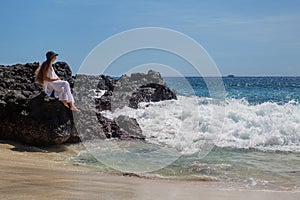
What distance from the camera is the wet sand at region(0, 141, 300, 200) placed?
16.4 ft

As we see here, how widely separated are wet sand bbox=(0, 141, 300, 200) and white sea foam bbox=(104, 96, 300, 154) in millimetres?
3845

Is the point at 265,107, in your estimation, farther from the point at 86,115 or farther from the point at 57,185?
the point at 57,185

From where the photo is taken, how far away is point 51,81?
28.5ft

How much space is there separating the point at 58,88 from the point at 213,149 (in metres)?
4.13

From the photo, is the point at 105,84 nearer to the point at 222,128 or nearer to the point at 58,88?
the point at 222,128

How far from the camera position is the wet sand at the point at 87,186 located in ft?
16.4

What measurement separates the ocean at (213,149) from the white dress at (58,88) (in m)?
1.26

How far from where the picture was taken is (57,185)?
17.6 ft

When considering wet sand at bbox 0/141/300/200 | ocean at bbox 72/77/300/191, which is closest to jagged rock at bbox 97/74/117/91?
ocean at bbox 72/77/300/191

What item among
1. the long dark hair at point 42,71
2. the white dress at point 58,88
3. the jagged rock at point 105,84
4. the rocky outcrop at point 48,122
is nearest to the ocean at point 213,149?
the rocky outcrop at point 48,122

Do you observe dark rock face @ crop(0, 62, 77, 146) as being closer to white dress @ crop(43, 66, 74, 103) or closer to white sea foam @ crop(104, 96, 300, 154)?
white dress @ crop(43, 66, 74, 103)

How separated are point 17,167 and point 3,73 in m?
16.2

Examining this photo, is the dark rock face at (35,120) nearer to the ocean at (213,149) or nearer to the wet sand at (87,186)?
the ocean at (213,149)

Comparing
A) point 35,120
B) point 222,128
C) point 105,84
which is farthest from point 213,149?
point 105,84
